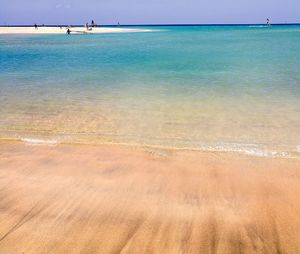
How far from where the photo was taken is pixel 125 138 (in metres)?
7.30

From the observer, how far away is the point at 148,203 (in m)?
4.37

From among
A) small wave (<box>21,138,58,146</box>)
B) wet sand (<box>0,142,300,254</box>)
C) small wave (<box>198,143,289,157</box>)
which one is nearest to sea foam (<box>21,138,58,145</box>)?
small wave (<box>21,138,58,146</box>)

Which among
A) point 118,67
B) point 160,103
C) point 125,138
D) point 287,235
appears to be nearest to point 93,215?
point 287,235

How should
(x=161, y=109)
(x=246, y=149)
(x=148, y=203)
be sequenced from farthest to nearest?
1. (x=161, y=109)
2. (x=246, y=149)
3. (x=148, y=203)

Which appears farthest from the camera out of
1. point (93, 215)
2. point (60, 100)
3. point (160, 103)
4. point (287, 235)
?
point (60, 100)

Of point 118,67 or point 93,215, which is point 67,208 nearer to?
point 93,215

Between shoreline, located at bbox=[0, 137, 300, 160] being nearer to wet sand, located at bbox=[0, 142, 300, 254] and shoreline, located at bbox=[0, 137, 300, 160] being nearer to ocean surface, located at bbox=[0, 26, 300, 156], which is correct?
ocean surface, located at bbox=[0, 26, 300, 156]

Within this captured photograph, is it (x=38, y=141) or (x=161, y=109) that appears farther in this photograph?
(x=161, y=109)

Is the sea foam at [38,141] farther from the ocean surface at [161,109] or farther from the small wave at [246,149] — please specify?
the small wave at [246,149]

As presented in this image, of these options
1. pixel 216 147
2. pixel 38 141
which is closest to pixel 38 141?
pixel 38 141

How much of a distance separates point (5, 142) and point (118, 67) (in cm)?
→ 1300

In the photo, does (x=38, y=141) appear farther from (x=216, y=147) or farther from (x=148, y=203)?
(x=216, y=147)

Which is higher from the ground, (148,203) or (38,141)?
(148,203)

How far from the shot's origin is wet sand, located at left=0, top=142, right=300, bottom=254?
3578mm
